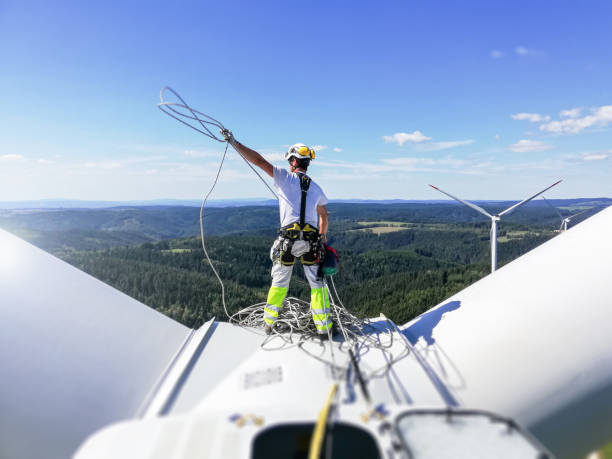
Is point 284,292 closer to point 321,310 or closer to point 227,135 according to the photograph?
point 321,310

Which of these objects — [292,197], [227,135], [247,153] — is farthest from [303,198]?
[227,135]

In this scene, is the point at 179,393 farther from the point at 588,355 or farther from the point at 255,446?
the point at 588,355

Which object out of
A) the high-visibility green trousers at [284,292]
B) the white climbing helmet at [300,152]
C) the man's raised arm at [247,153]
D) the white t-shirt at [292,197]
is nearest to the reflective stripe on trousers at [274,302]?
the high-visibility green trousers at [284,292]

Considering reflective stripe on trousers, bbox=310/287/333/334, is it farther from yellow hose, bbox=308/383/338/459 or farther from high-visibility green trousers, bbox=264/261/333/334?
yellow hose, bbox=308/383/338/459

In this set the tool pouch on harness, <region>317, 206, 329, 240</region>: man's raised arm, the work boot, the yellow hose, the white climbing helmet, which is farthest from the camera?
<region>317, 206, 329, 240</region>: man's raised arm

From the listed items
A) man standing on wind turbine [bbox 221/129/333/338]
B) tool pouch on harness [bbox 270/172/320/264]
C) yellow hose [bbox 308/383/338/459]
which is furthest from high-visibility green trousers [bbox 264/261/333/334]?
yellow hose [bbox 308/383/338/459]
